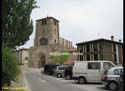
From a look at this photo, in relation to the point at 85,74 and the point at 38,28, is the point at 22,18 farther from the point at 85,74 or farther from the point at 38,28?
the point at 38,28

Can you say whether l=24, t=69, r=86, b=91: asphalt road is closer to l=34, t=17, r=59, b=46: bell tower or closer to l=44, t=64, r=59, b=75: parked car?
l=44, t=64, r=59, b=75: parked car

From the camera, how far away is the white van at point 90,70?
26.5m


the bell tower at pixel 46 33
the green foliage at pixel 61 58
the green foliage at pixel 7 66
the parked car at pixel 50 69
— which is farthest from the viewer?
the bell tower at pixel 46 33

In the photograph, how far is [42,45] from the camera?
111 metres

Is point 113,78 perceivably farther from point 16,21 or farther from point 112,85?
point 16,21

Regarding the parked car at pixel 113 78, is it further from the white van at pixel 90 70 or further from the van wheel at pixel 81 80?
the van wheel at pixel 81 80

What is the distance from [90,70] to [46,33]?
86.5m

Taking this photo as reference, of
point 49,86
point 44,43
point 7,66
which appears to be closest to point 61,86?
point 49,86

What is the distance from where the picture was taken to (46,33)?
113 metres

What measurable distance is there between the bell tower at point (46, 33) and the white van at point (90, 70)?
8224 cm

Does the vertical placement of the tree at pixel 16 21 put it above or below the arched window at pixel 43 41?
below

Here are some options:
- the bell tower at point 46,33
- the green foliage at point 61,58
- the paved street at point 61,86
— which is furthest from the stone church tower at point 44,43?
the paved street at point 61,86

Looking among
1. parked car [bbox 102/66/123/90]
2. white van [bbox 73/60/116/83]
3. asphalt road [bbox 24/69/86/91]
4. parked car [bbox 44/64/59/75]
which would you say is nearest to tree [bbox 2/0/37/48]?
asphalt road [bbox 24/69/86/91]

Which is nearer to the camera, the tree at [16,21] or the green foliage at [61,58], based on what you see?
the tree at [16,21]
